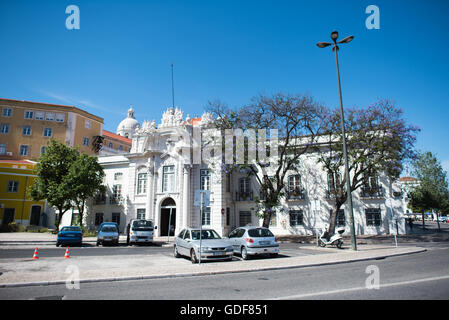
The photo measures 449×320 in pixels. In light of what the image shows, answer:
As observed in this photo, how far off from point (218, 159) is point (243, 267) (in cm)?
1974

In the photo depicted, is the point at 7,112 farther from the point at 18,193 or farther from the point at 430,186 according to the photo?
the point at 430,186

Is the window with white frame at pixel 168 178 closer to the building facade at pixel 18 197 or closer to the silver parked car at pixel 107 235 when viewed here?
the silver parked car at pixel 107 235

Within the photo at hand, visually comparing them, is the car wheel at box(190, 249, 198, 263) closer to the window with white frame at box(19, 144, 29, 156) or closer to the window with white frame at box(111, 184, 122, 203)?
the window with white frame at box(111, 184, 122, 203)

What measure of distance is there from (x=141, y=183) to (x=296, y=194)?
17674 mm

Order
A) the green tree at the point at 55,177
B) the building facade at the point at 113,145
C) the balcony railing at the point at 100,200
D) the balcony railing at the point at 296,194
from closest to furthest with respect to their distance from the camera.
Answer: the balcony railing at the point at 296,194
the green tree at the point at 55,177
the balcony railing at the point at 100,200
the building facade at the point at 113,145

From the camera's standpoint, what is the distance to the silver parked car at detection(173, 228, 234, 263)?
12.6 metres

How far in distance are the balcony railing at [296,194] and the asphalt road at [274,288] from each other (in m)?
21.1

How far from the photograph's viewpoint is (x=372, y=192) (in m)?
28.7

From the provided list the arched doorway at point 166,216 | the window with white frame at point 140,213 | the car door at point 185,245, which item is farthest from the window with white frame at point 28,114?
the car door at point 185,245

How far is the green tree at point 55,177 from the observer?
32.4 metres

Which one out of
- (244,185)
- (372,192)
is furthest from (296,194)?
(372,192)

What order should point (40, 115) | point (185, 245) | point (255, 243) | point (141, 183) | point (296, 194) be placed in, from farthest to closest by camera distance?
point (40, 115) < point (141, 183) < point (296, 194) < point (255, 243) < point (185, 245)

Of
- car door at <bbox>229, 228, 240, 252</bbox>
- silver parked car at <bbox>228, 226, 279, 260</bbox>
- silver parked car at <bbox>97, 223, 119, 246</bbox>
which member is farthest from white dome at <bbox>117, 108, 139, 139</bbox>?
silver parked car at <bbox>228, 226, 279, 260</bbox>
